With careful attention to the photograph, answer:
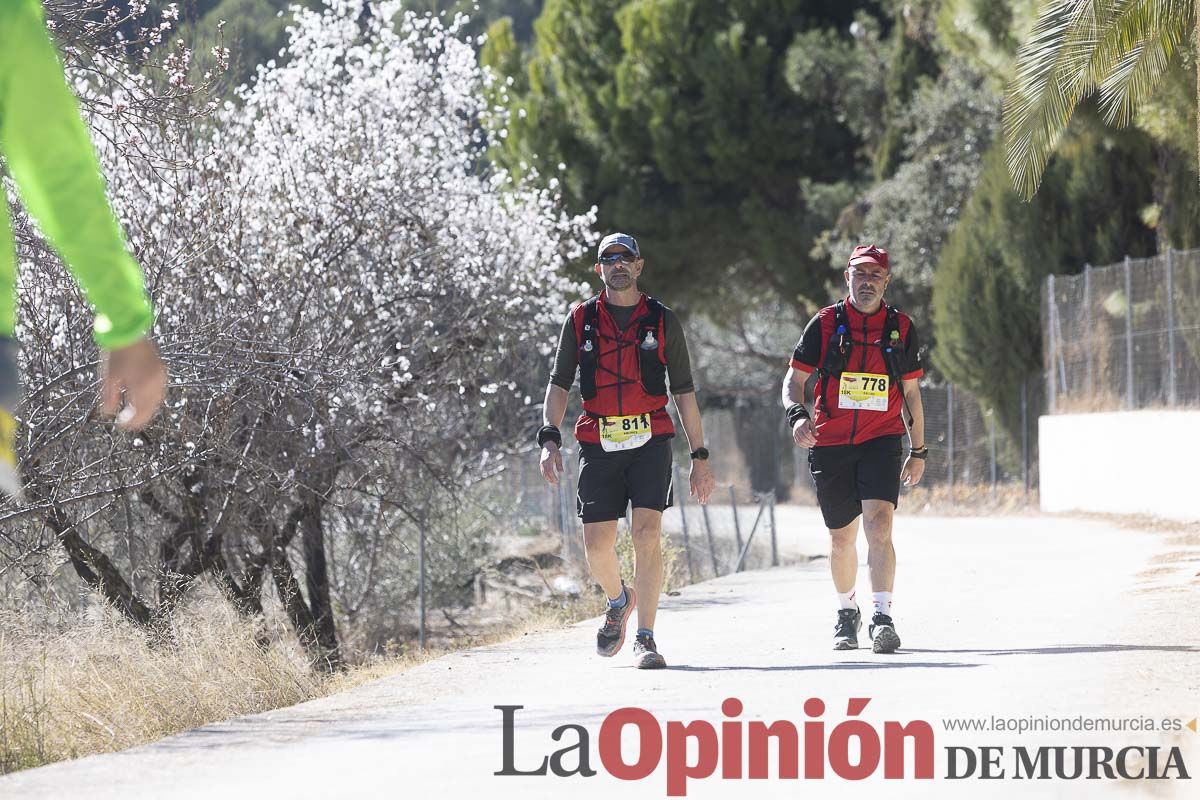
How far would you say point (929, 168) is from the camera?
2891cm

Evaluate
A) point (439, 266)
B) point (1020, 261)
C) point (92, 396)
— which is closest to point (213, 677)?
point (92, 396)

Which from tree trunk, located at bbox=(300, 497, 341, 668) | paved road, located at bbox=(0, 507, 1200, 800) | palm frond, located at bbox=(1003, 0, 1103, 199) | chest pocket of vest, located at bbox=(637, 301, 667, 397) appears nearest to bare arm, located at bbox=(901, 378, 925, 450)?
paved road, located at bbox=(0, 507, 1200, 800)

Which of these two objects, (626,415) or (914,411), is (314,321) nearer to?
(626,415)

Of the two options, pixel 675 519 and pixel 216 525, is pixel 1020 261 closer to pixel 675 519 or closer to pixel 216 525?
pixel 675 519

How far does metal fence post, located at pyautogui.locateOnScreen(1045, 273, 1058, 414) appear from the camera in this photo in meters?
23.6

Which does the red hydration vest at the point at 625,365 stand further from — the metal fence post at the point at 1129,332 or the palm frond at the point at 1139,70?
the metal fence post at the point at 1129,332

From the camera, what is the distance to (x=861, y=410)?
8.44m

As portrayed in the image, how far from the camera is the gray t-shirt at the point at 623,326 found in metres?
8.20

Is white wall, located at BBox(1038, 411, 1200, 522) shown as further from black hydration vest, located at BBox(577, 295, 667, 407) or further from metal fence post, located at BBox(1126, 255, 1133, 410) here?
black hydration vest, located at BBox(577, 295, 667, 407)

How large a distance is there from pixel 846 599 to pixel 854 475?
23.8 inches

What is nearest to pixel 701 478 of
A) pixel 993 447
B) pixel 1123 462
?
pixel 1123 462

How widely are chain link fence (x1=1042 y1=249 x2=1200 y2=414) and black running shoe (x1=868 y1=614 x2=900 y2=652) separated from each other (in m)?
11.6

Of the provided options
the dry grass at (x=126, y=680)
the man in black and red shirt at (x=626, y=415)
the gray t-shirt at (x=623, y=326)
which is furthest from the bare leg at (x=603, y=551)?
the dry grass at (x=126, y=680)

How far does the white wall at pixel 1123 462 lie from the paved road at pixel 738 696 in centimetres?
795
